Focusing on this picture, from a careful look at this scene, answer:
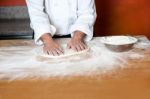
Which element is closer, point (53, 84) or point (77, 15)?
point (53, 84)

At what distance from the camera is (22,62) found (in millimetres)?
1128

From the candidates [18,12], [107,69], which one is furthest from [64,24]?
[18,12]

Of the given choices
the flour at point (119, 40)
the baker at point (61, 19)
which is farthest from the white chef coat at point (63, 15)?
the flour at point (119, 40)

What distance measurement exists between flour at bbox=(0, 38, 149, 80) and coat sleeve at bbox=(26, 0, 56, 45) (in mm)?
145

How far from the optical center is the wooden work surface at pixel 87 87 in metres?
0.83

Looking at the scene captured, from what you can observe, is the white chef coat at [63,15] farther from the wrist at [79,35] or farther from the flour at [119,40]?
the flour at [119,40]

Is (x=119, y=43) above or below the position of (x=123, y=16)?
above

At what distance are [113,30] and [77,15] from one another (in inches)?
33.9

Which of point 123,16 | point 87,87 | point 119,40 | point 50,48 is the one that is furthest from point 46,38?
point 123,16

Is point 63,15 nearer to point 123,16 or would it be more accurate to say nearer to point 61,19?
point 61,19

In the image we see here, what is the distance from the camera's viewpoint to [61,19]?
5.04ft

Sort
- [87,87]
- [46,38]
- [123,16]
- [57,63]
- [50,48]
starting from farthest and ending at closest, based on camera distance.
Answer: [123,16]
[46,38]
[50,48]
[57,63]
[87,87]

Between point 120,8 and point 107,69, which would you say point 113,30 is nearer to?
point 120,8

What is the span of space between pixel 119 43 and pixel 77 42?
0.21 metres
